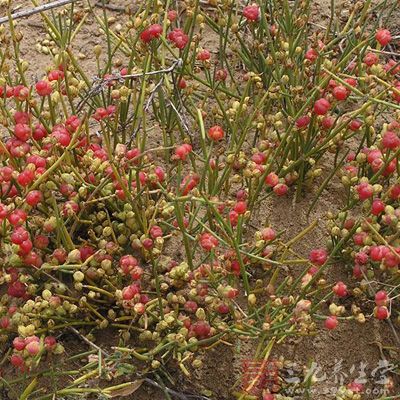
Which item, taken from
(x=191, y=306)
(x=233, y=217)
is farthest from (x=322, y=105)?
(x=191, y=306)

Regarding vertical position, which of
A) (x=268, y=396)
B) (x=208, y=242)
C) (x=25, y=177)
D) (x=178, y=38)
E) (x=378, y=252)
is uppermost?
(x=178, y=38)

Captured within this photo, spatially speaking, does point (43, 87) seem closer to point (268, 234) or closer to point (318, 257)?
point (268, 234)

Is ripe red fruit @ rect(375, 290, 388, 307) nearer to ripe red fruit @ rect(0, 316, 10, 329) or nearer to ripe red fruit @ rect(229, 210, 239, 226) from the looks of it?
ripe red fruit @ rect(229, 210, 239, 226)

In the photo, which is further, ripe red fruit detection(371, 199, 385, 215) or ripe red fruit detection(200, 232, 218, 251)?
ripe red fruit detection(371, 199, 385, 215)

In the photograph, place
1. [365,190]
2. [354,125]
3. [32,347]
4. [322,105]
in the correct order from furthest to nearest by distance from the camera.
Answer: [354,125], [322,105], [365,190], [32,347]

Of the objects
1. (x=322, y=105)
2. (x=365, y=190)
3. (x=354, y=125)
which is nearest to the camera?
(x=365, y=190)

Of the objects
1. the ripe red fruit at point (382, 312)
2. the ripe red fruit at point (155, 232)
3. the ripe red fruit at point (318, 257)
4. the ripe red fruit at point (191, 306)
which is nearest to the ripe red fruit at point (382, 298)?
the ripe red fruit at point (382, 312)

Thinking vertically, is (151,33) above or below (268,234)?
above

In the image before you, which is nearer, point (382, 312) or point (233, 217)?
point (382, 312)

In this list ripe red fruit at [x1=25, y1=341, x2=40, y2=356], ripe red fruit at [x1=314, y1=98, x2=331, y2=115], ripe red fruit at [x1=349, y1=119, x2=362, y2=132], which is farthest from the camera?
ripe red fruit at [x1=349, y1=119, x2=362, y2=132]

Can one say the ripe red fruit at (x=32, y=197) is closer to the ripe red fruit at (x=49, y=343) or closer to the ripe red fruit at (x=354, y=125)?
the ripe red fruit at (x=49, y=343)

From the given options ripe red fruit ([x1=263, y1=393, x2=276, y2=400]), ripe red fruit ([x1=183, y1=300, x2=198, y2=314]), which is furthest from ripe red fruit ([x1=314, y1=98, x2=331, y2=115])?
ripe red fruit ([x1=263, y1=393, x2=276, y2=400])

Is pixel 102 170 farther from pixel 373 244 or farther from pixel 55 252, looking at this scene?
pixel 373 244

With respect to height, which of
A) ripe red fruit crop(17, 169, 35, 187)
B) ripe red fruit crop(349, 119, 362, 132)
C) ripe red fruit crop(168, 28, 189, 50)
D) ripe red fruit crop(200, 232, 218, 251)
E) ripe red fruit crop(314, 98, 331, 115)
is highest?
ripe red fruit crop(168, 28, 189, 50)
